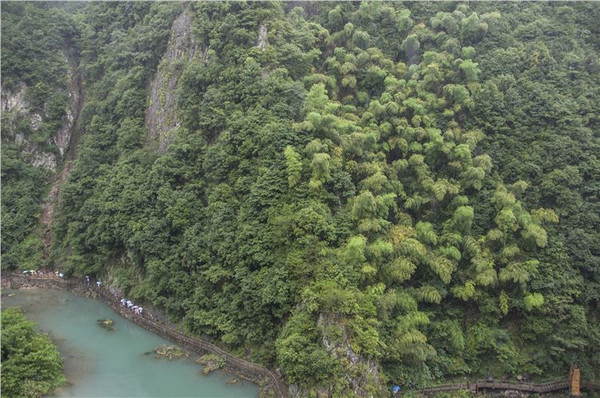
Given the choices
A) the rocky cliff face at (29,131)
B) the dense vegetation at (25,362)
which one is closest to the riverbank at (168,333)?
the dense vegetation at (25,362)

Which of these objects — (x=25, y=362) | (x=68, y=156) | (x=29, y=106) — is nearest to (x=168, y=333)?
(x=25, y=362)

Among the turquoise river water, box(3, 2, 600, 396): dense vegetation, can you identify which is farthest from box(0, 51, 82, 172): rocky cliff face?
the turquoise river water

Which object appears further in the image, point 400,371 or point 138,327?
point 138,327

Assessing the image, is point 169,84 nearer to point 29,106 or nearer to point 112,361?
point 29,106

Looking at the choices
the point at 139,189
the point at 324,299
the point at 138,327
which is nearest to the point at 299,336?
the point at 324,299

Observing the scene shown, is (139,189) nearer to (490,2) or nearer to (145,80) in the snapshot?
(145,80)

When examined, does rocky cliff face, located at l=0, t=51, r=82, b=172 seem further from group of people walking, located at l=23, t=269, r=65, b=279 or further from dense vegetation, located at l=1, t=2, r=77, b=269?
group of people walking, located at l=23, t=269, r=65, b=279
